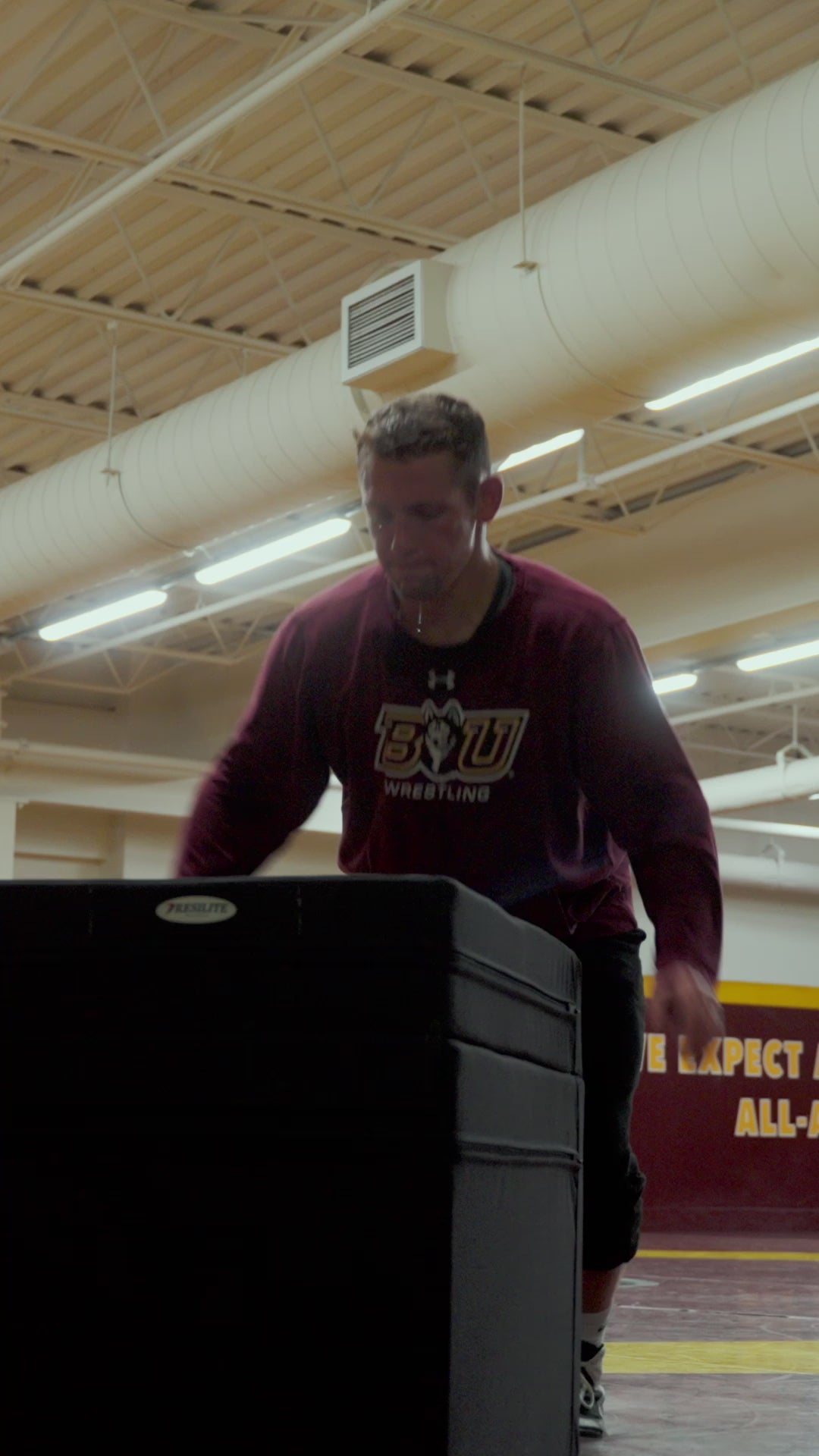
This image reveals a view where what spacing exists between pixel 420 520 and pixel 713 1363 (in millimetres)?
2911

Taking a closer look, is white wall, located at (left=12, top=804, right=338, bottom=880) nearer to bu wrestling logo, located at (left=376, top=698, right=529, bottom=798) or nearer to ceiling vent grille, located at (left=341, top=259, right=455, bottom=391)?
ceiling vent grille, located at (left=341, top=259, right=455, bottom=391)

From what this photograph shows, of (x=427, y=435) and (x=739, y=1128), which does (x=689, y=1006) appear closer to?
(x=427, y=435)

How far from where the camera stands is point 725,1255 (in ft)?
A: 37.9

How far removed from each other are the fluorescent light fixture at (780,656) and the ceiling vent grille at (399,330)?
568cm

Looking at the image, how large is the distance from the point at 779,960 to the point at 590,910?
17710 millimetres

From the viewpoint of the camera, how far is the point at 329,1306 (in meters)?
1.61

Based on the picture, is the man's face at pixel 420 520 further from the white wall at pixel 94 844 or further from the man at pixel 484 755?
the white wall at pixel 94 844

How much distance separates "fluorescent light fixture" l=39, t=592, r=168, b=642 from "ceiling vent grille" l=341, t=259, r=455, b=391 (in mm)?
4431

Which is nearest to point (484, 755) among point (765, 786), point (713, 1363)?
point (713, 1363)

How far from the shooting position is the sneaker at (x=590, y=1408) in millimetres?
2811

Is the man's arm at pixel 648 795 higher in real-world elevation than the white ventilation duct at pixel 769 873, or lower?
lower

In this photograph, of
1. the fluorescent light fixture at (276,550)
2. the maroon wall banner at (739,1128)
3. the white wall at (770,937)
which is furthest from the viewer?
the white wall at (770,937)

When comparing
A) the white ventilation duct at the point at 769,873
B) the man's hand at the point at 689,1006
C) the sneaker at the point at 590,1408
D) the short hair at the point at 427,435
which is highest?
the white ventilation duct at the point at 769,873

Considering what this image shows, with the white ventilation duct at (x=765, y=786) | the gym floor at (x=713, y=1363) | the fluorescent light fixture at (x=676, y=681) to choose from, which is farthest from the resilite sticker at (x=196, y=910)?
the white ventilation duct at (x=765, y=786)
